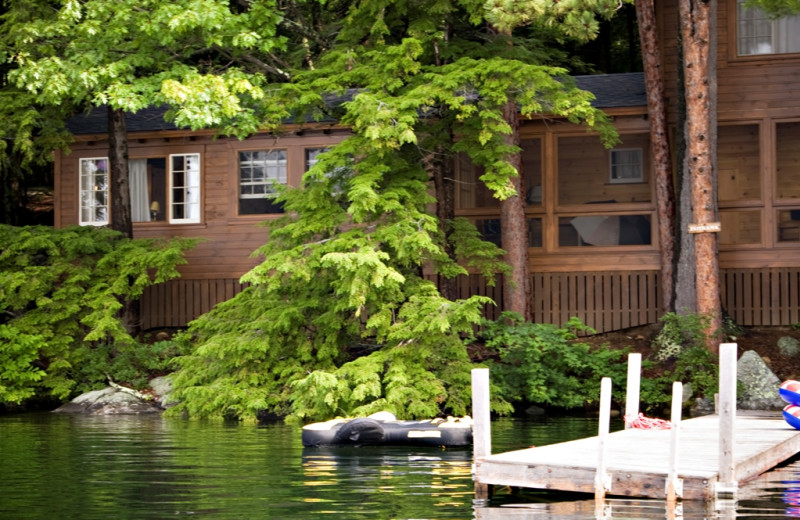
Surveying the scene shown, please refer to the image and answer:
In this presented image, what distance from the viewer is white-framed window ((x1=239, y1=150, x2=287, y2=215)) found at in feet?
79.6

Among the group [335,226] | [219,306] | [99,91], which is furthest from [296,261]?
[99,91]

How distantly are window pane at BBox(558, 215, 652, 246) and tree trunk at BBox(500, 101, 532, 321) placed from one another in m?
1.38

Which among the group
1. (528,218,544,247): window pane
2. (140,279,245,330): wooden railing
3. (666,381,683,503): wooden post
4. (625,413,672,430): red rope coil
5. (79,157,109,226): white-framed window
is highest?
(79,157,109,226): white-framed window

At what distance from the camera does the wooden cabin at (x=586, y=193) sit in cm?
2153

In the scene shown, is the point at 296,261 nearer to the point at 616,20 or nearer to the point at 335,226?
the point at 335,226

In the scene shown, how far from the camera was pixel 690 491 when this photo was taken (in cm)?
1020

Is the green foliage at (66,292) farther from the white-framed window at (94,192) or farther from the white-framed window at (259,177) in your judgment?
the white-framed window at (259,177)

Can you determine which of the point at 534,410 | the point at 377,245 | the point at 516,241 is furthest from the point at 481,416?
the point at 516,241

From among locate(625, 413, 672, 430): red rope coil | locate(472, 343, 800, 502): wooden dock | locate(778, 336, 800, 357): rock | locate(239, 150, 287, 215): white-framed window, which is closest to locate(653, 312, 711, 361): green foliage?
locate(778, 336, 800, 357): rock

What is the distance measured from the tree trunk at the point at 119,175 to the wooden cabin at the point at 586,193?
857mm

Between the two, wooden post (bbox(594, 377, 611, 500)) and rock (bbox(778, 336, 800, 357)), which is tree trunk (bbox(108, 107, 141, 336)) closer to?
rock (bbox(778, 336, 800, 357))

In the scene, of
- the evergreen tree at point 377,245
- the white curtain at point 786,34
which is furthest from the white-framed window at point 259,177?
the white curtain at point 786,34

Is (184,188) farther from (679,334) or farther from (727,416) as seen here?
(727,416)

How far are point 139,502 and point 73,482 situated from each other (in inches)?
61.6
